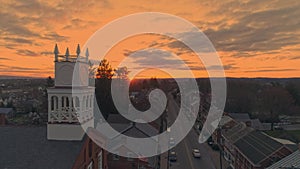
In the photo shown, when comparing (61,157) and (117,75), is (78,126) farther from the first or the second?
(117,75)

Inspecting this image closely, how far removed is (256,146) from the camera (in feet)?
103

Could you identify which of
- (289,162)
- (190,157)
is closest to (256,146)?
(289,162)

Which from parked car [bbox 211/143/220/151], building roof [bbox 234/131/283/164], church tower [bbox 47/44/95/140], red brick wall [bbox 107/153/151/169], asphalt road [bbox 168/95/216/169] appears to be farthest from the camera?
parked car [bbox 211/143/220/151]

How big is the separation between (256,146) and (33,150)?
78.9 ft

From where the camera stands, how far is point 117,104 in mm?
59719

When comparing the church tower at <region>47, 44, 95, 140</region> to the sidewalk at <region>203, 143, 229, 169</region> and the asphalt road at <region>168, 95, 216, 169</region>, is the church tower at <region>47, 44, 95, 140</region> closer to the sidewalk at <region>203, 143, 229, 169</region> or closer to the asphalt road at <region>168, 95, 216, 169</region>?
the asphalt road at <region>168, 95, 216, 169</region>

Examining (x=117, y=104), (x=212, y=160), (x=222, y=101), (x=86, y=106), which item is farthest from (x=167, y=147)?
(x=222, y=101)

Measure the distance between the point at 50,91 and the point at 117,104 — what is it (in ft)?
147

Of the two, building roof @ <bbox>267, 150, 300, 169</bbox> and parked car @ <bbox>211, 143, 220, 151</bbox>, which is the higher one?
building roof @ <bbox>267, 150, 300, 169</bbox>

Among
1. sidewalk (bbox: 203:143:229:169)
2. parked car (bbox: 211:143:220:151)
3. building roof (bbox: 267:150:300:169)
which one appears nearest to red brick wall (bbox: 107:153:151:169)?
building roof (bbox: 267:150:300:169)

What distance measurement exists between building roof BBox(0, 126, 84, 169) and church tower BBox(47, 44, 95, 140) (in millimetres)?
540

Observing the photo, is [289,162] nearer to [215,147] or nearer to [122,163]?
[122,163]

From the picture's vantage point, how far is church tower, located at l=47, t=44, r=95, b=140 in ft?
49.1

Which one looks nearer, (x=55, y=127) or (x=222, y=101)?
(x=55, y=127)
